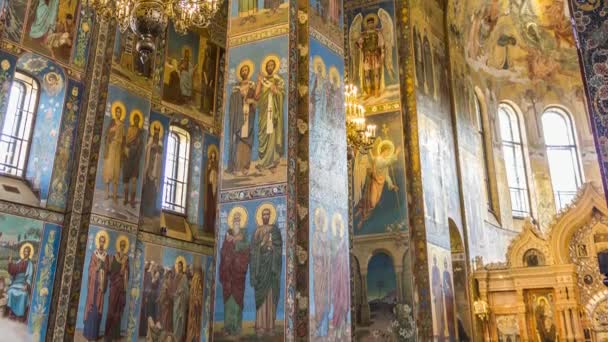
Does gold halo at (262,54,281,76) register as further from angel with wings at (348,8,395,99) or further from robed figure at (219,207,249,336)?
angel with wings at (348,8,395,99)

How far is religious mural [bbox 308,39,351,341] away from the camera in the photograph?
7164 millimetres

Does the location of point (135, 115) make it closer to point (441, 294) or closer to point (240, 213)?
point (240, 213)

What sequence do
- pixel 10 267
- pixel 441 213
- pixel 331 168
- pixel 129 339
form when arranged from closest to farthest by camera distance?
1. pixel 331 168
2. pixel 10 267
3. pixel 129 339
4. pixel 441 213

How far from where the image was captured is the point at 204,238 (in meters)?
15.1

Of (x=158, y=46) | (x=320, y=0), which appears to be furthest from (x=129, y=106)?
(x=320, y=0)

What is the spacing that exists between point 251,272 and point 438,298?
675 cm

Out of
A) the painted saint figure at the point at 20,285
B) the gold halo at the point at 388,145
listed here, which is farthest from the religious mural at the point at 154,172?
the gold halo at the point at 388,145

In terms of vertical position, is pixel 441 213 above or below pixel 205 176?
below

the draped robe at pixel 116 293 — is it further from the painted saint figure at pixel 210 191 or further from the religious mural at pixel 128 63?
the religious mural at pixel 128 63

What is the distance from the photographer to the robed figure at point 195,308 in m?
14.1

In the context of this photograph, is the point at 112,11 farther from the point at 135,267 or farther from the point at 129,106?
the point at 135,267

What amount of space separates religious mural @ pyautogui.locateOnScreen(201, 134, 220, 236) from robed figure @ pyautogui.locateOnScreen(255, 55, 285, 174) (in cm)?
765

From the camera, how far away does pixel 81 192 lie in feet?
37.9

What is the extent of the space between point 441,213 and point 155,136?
715 cm
